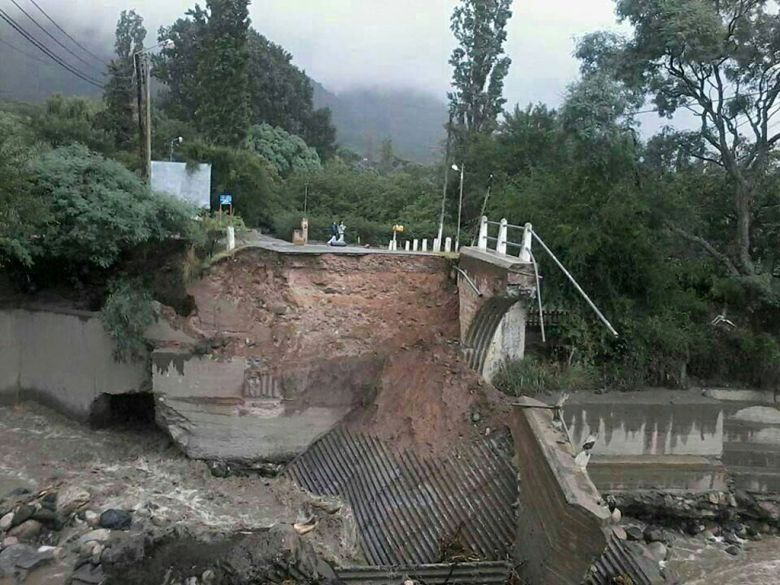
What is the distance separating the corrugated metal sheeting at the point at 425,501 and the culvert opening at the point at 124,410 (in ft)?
16.3

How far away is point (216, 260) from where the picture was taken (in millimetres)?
12547

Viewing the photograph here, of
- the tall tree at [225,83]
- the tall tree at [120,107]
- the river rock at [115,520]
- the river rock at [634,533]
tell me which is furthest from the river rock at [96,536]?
the tall tree at [225,83]

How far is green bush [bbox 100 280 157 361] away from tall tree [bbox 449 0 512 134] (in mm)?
19039

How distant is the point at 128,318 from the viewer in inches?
485

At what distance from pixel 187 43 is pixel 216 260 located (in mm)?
37410

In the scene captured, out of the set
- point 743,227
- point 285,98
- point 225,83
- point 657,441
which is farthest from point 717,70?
point 285,98

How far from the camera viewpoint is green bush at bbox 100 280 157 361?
1237cm

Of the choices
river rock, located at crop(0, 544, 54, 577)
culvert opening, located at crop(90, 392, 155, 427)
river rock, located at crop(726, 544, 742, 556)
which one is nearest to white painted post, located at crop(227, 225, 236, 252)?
culvert opening, located at crop(90, 392, 155, 427)

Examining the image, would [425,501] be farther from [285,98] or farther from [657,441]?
[285,98]

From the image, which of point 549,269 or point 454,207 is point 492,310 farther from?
point 454,207

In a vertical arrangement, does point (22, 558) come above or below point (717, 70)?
below

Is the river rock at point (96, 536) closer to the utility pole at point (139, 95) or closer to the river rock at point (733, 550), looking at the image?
the utility pole at point (139, 95)

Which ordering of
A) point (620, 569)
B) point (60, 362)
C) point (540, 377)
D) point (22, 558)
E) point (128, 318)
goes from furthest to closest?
1. point (60, 362)
2. point (128, 318)
3. point (540, 377)
4. point (22, 558)
5. point (620, 569)

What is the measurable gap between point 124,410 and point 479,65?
70.5ft
